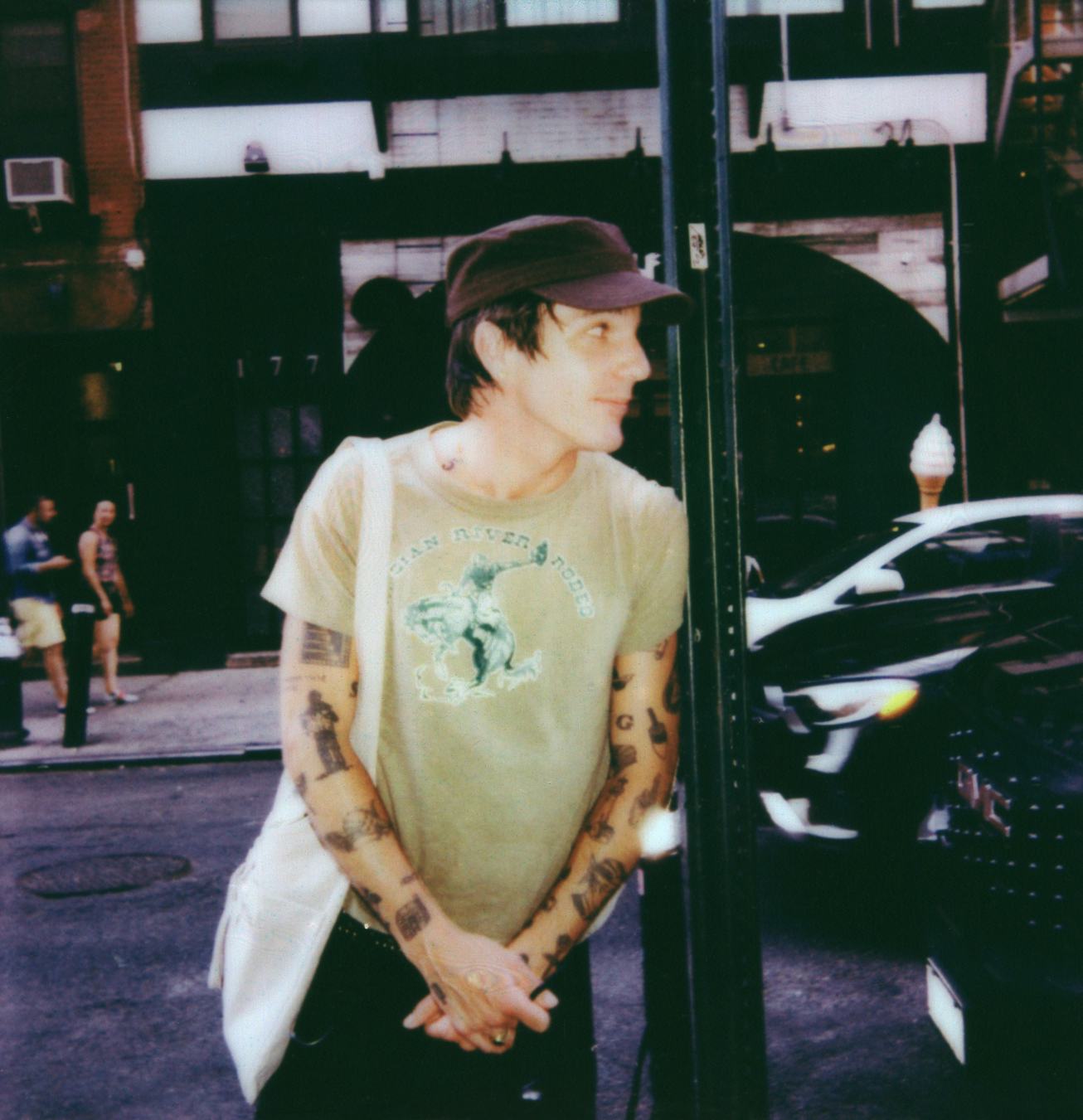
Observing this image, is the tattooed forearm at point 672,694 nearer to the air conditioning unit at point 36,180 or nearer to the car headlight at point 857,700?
the car headlight at point 857,700

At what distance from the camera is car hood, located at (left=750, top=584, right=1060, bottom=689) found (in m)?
5.70

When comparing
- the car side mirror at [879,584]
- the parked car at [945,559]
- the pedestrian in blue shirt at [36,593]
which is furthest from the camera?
the pedestrian in blue shirt at [36,593]

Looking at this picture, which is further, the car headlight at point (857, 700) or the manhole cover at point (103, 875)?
the manhole cover at point (103, 875)

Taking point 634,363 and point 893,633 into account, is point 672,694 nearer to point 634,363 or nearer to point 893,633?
point 634,363

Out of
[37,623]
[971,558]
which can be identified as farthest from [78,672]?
[971,558]

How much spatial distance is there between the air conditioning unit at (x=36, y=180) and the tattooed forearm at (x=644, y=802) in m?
12.5

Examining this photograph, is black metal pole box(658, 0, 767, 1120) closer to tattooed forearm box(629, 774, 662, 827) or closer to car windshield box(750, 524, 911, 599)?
tattooed forearm box(629, 774, 662, 827)

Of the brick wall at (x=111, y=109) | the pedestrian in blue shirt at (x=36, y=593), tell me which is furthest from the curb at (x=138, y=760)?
the brick wall at (x=111, y=109)

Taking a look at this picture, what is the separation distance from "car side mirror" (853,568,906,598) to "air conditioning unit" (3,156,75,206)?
9962 millimetres

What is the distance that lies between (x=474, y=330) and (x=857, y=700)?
3.63 meters

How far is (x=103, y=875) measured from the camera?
19.6ft

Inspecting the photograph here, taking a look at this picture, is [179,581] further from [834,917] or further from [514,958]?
[514,958]

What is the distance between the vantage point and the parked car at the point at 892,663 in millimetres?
4805

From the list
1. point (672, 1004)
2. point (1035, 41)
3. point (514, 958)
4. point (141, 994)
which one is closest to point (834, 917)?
point (141, 994)
